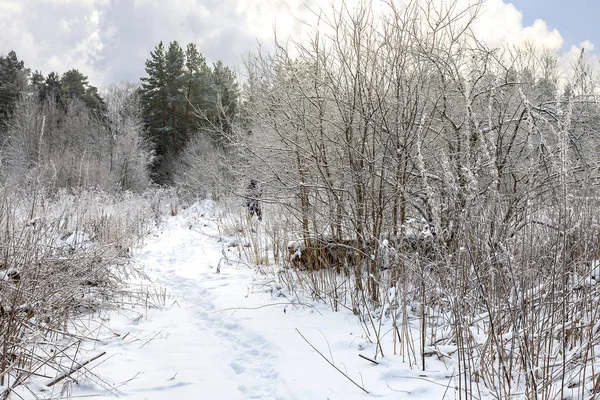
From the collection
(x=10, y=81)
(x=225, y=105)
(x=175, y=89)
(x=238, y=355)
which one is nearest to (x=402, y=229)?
(x=238, y=355)

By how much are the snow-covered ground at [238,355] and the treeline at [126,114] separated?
20.3 m

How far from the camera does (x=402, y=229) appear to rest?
361cm

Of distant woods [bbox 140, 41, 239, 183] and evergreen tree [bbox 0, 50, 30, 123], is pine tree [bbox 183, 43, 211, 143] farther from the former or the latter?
evergreen tree [bbox 0, 50, 30, 123]

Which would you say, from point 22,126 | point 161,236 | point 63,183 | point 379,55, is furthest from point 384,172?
point 22,126

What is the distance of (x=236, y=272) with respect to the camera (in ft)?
21.7

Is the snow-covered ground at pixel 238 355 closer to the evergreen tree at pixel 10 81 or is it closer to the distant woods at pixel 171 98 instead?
the distant woods at pixel 171 98

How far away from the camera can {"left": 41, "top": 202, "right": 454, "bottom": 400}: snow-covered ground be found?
2633 mm

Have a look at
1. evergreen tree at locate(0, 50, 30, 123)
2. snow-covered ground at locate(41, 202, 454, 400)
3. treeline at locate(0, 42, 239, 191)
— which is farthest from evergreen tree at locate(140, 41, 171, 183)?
snow-covered ground at locate(41, 202, 454, 400)

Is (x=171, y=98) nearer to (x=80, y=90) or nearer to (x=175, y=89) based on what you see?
(x=175, y=89)

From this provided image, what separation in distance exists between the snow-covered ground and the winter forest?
4 cm

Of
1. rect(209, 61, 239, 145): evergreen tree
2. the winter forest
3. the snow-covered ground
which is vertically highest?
rect(209, 61, 239, 145): evergreen tree

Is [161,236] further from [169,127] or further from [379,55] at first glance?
[169,127]

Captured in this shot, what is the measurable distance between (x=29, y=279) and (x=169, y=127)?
101ft

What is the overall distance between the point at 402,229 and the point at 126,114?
31753 mm
